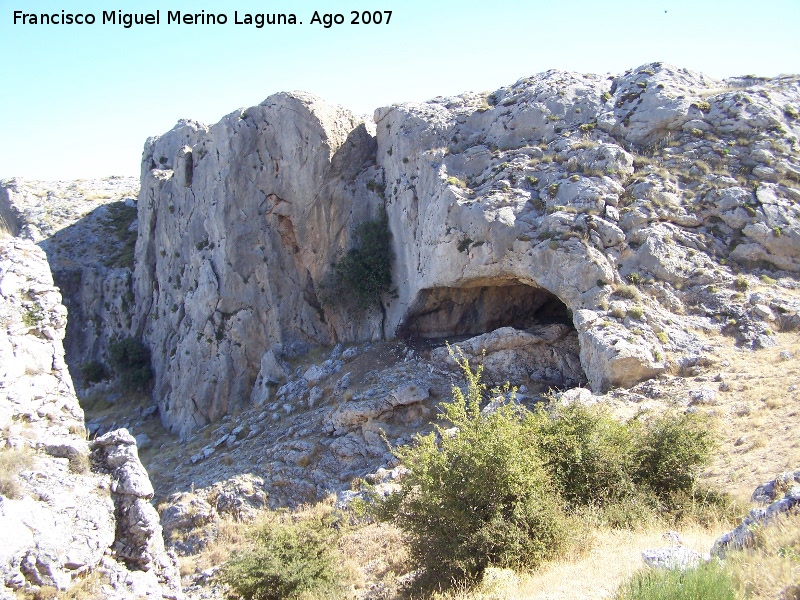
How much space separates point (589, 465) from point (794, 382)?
6.39 metres

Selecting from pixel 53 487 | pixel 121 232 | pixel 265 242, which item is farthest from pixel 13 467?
pixel 121 232

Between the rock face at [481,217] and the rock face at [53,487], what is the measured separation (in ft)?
38.7

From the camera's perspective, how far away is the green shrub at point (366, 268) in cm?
2544

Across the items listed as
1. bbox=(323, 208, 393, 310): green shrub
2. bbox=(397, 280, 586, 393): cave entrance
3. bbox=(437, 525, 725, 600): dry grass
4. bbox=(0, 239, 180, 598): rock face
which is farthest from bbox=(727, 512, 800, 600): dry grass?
bbox=(323, 208, 393, 310): green shrub

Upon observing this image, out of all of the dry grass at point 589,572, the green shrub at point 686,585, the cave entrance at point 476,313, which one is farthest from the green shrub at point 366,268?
the green shrub at point 686,585

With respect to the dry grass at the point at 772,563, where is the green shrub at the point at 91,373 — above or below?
below

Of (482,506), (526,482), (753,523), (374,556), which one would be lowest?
(374,556)

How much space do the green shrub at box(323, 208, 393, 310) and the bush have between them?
1482 centimetres

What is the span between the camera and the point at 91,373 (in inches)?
1291

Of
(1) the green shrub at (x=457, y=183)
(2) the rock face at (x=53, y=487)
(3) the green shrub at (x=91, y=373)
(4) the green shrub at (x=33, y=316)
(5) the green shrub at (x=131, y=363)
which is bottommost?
(3) the green shrub at (x=91, y=373)

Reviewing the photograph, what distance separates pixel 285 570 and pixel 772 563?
7.85 meters

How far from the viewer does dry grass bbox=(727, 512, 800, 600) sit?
6688 mm

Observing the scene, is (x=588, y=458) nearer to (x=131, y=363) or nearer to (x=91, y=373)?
(x=131, y=363)

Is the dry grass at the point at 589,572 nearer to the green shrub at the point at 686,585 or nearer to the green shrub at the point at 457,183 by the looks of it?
the green shrub at the point at 686,585
